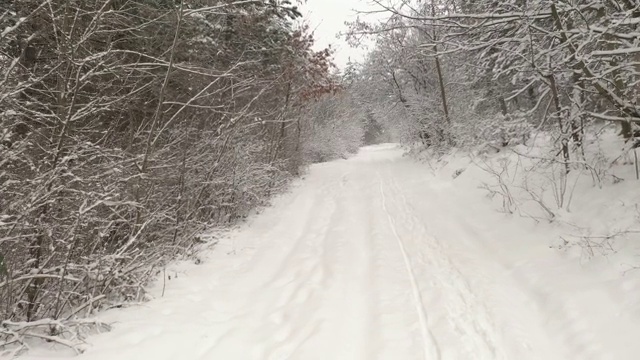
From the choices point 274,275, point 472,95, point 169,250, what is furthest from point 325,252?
point 472,95

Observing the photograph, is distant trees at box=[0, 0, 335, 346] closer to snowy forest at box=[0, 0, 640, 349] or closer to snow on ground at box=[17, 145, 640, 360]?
snowy forest at box=[0, 0, 640, 349]

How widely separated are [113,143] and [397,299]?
17.4 feet

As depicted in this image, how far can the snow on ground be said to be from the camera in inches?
152

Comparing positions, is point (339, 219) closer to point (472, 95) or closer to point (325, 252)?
point (325, 252)

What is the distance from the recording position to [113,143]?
6.82 metres


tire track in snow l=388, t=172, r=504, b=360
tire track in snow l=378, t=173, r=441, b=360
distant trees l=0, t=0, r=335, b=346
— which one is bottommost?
tire track in snow l=388, t=172, r=504, b=360

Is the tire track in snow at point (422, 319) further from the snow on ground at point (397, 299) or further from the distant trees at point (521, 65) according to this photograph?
the distant trees at point (521, 65)

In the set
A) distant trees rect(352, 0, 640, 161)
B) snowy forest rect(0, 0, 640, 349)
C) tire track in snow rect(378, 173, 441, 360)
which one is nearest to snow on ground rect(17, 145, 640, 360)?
tire track in snow rect(378, 173, 441, 360)

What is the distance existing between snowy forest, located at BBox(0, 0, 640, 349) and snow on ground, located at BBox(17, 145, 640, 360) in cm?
61

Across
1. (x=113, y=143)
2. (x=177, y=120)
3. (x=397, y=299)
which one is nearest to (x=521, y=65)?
(x=397, y=299)

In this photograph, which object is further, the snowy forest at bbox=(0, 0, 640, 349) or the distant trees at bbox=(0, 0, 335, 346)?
the snowy forest at bbox=(0, 0, 640, 349)

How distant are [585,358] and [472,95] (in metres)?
15.7

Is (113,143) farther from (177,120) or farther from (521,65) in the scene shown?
(521,65)

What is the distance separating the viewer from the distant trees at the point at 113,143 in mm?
3875
